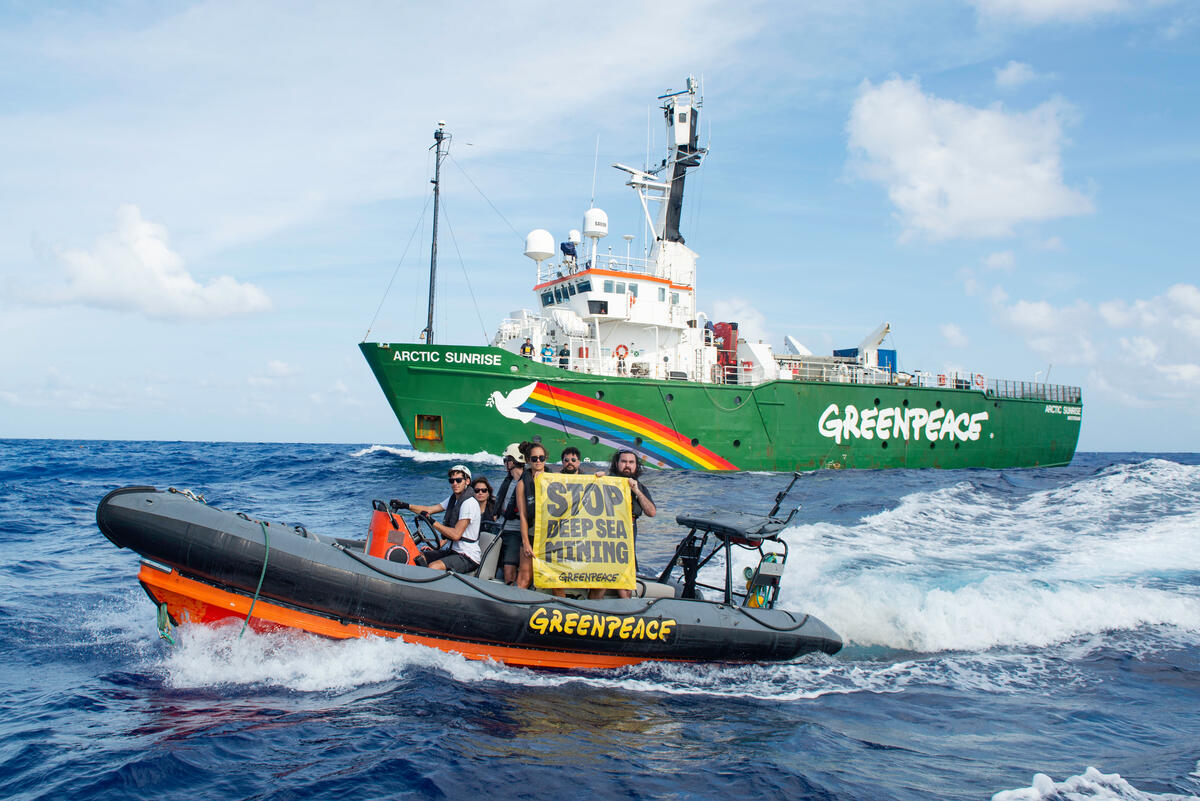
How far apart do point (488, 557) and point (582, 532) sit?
3.35 ft

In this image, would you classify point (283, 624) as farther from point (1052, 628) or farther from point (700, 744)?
point (1052, 628)

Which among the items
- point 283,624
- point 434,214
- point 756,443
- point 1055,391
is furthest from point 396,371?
point 1055,391

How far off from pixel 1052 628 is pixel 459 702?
684 centimetres

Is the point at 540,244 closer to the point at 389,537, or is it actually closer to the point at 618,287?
the point at 618,287

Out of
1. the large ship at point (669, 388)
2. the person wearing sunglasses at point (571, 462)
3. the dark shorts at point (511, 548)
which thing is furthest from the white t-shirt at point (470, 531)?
the large ship at point (669, 388)

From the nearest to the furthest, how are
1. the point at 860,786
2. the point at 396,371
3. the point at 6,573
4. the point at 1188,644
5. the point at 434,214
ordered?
the point at 860,786, the point at 1188,644, the point at 6,573, the point at 396,371, the point at 434,214

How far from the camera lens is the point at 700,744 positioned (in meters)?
5.18

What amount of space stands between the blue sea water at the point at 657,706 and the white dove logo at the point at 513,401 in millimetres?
11973

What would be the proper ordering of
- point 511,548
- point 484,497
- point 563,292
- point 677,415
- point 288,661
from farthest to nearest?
point 563,292
point 677,415
point 484,497
point 511,548
point 288,661

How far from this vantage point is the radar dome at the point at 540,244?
1053 inches

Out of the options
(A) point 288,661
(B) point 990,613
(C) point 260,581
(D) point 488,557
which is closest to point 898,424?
(B) point 990,613

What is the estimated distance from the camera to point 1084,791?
15.0ft

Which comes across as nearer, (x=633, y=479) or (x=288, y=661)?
(x=288, y=661)

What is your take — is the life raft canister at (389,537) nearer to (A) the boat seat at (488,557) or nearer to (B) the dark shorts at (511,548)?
(A) the boat seat at (488,557)
